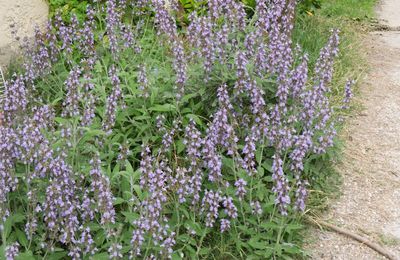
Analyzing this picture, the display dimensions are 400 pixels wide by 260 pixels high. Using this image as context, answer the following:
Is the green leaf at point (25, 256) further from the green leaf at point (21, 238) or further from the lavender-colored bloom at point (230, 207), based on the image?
the lavender-colored bloom at point (230, 207)

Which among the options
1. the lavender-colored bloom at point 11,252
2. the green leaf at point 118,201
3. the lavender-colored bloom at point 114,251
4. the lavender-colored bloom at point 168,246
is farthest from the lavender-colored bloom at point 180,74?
the lavender-colored bloom at point 11,252

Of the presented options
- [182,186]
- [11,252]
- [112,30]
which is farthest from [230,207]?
[112,30]

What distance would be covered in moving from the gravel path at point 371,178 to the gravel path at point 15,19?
294 cm

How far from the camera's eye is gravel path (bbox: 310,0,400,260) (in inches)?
149

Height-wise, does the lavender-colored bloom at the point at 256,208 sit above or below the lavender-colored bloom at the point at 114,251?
below

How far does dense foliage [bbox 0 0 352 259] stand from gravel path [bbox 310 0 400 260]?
0.34m

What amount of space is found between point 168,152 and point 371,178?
1.56 meters

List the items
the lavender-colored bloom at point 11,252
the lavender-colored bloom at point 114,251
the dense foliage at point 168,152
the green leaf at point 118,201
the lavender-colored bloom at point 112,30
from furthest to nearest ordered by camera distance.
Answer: the lavender-colored bloom at point 112,30
the green leaf at point 118,201
the dense foliage at point 168,152
the lavender-colored bloom at point 114,251
the lavender-colored bloom at point 11,252

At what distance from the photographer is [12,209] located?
3561 millimetres

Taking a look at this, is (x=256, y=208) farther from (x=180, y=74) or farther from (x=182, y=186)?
(x=180, y=74)

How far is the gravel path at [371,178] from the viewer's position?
149 inches

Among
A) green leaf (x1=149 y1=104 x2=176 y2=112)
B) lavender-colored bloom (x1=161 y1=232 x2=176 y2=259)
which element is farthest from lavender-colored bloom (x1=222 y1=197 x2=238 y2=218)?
green leaf (x1=149 y1=104 x2=176 y2=112)

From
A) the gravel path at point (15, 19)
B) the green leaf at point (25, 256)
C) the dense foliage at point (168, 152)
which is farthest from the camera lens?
the gravel path at point (15, 19)

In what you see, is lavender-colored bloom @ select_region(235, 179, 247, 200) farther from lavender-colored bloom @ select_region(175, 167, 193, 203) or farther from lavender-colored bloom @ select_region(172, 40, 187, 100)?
lavender-colored bloom @ select_region(172, 40, 187, 100)
